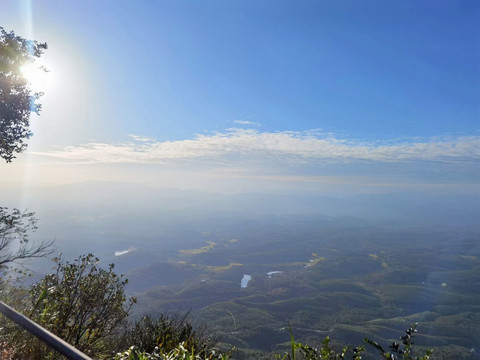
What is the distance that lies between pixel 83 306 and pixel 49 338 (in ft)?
25.0

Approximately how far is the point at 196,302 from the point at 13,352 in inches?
7953

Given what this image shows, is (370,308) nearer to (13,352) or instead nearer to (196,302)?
(196,302)

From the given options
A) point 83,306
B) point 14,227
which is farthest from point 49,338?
point 14,227

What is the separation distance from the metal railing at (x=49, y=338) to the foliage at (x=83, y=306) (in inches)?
190

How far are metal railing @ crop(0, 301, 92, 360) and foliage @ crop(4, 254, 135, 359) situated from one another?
4.82 m

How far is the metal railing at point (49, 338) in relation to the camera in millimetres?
2451

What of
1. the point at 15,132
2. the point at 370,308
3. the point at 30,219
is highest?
the point at 15,132

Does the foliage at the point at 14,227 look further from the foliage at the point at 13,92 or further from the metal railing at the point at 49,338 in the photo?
the metal railing at the point at 49,338

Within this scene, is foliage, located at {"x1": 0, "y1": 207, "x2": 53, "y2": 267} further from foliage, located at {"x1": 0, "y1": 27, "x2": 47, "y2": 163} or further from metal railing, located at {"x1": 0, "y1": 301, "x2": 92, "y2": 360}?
metal railing, located at {"x1": 0, "y1": 301, "x2": 92, "y2": 360}

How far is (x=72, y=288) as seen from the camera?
9398 mm

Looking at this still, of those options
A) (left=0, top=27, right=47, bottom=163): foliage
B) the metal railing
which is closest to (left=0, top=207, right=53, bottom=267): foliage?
(left=0, top=27, right=47, bottom=163): foliage

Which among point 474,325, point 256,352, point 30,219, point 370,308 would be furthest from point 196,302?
point 30,219

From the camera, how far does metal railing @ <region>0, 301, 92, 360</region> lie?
2451 millimetres

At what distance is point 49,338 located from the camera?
2721 mm
